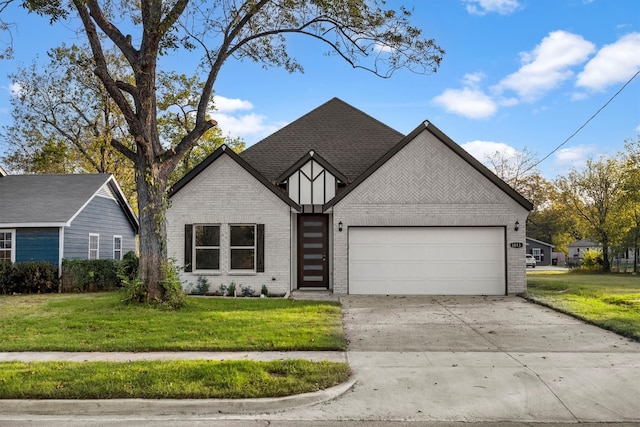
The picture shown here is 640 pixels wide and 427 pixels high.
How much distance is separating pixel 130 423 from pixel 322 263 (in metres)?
11.6

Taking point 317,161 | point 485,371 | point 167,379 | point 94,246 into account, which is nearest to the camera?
point 167,379

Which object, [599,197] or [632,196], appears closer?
[632,196]

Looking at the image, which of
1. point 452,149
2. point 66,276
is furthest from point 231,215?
point 66,276

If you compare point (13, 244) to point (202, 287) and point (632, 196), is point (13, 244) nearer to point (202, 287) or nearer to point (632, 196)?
point (202, 287)

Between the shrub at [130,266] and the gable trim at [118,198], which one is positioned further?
the gable trim at [118,198]

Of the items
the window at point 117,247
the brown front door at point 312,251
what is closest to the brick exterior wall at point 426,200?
the brown front door at point 312,251

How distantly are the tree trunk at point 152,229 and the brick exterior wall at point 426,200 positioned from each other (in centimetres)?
533

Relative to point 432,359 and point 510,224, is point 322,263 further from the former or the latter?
point 432,359

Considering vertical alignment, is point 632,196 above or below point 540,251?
above

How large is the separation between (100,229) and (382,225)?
13381 mm

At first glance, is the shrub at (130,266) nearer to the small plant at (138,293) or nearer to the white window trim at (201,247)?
the white window trim at (201,247)

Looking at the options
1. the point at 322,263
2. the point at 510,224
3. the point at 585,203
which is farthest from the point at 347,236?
the point at 585,203

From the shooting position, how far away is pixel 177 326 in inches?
397

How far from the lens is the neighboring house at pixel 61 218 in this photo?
19.1 m
